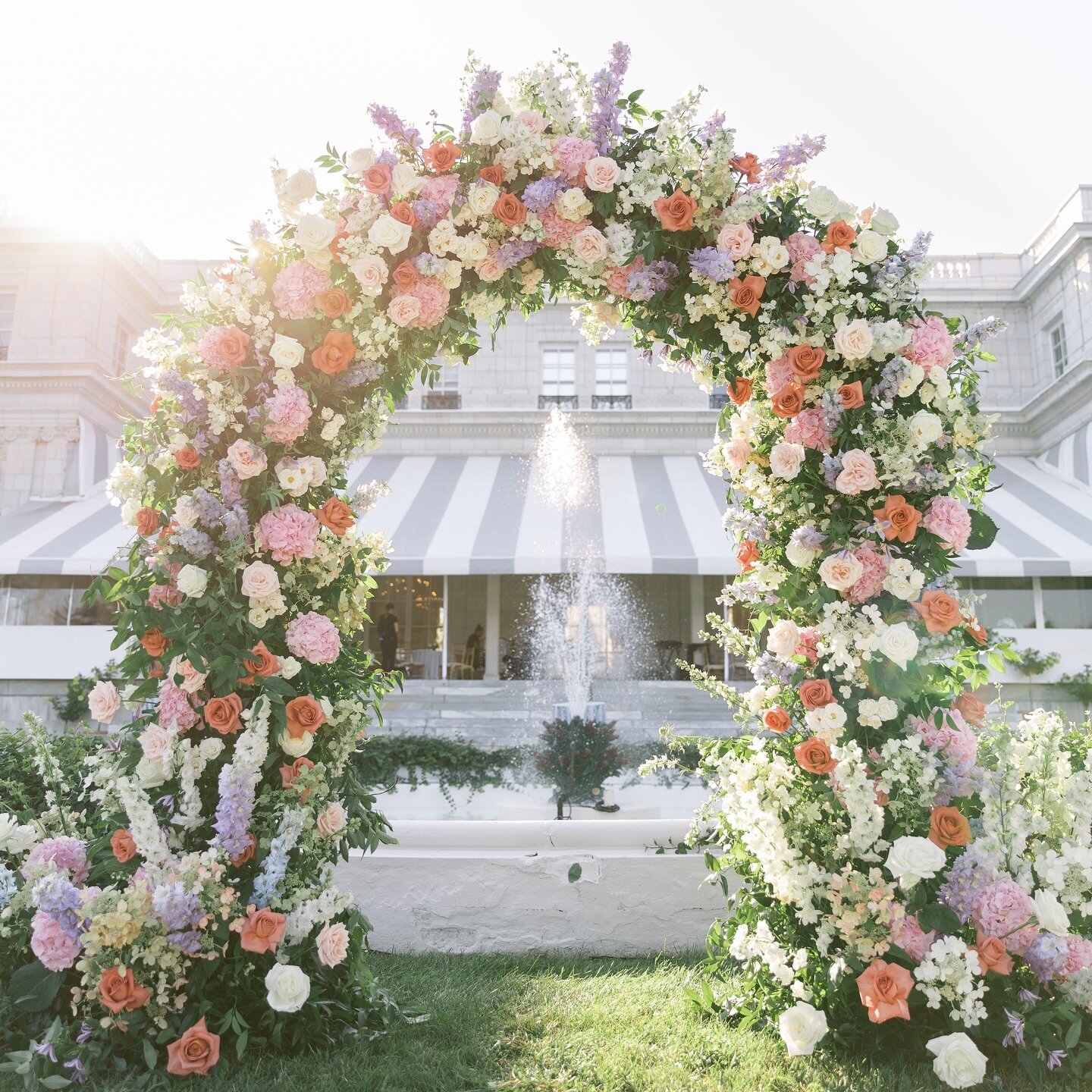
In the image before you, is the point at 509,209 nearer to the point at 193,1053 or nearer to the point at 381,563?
the point at 381,563

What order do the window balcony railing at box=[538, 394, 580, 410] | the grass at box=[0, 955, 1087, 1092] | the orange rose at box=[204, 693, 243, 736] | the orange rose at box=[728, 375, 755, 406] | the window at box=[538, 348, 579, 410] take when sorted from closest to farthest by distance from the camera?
the grass at box=[0, 955, 1087, 1092], the orange rose at box=[204, 693, 243, 736], the orange rose at box=[728, 375, 755, 406], the window balcony railing at box=[538, 394, 580, 410], the window at box=[538, 348, 579, 410]

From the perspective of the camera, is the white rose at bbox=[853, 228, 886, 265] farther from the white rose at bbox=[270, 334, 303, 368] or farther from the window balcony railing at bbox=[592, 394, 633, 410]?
the window balcony railing at bbox=[592, 394, 633, 410]

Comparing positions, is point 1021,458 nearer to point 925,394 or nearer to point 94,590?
point 925,394

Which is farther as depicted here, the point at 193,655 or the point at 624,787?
the point at 624,787

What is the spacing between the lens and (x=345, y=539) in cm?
358

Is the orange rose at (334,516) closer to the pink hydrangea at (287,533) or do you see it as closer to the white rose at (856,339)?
the pink hydrangea at (287,533)

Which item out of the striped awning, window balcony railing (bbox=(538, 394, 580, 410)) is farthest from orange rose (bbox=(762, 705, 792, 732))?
window balcony railing (bbox=(538, 394, 580, 410))

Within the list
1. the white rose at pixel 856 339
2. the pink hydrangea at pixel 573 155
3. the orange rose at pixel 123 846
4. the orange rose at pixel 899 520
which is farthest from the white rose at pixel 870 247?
the orange rose at pixel 123 846

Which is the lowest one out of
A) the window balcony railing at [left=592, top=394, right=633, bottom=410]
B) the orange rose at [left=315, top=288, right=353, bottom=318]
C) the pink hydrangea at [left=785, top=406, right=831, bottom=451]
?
the pink hydrangea at [left=785, top=406, right=831, bottom=451]

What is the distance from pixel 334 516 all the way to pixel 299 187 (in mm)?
1348

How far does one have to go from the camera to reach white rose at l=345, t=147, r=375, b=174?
11.5 feet

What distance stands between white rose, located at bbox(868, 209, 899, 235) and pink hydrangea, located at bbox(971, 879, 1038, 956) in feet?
8.13

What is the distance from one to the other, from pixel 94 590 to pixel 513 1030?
2.33 m

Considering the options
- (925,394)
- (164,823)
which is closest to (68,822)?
(164,823)
